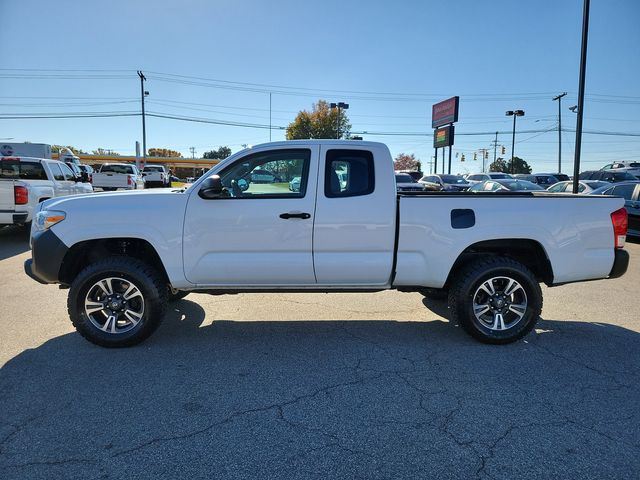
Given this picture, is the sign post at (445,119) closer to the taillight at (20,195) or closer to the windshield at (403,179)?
the windshield at (403,179)

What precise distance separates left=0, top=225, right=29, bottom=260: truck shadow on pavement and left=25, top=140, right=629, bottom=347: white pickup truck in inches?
240

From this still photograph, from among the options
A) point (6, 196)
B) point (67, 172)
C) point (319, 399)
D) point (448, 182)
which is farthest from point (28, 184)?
point (448, 182)

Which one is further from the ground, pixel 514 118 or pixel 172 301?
pixel 514 118

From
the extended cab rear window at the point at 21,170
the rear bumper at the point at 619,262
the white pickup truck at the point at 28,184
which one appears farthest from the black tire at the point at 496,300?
the extended cab rear window at the point at 21,170

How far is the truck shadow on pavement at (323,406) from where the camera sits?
2656mm

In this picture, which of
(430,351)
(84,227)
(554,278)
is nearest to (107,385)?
(84,227)

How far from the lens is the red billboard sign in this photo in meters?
34.3

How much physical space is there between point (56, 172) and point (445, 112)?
30743 mm

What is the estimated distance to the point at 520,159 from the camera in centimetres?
9825

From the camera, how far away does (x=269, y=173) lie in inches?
179

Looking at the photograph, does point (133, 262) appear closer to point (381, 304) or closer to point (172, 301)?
point (172, 301)

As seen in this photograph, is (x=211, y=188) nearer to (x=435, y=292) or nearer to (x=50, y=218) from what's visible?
(x=50, y=218)

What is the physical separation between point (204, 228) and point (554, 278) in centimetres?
354

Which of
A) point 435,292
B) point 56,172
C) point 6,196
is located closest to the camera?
point 435,292
